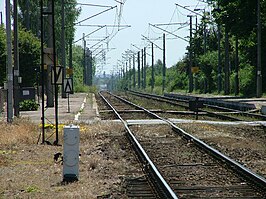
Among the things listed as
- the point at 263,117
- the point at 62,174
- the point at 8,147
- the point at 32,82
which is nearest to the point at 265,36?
the point at 32,82

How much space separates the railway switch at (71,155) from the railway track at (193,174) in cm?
140

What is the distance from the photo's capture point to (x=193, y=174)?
13.5m

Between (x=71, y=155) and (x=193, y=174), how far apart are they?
260 cm

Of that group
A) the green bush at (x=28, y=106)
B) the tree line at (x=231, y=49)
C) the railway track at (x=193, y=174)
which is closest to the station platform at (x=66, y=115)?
the green bush at (x=28, y=106)

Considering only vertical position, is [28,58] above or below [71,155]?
above

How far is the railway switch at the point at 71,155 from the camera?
1270 centimetres

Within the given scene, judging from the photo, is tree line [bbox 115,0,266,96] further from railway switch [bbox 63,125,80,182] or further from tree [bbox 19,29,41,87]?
railway switch [bbox 63,125,80,182]

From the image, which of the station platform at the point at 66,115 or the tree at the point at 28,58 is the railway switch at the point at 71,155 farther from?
the tree at the point at 28,58

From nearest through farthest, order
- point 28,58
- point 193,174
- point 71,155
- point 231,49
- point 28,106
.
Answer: point 71,155, point 193,174, point 28,106, point 28,58, point 231,49

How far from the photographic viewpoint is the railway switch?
1270 centimetres

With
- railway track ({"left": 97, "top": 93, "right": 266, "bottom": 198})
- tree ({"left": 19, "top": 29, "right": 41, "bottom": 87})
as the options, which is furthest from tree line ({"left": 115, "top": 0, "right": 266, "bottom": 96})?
railway track ({"left": 97, "top": 93, "right": 266, "bottom": 198})

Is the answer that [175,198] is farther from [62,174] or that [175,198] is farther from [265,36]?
[265,36]

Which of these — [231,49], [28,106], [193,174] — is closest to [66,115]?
[28,106]

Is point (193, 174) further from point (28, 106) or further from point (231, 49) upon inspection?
point (231, 49)
